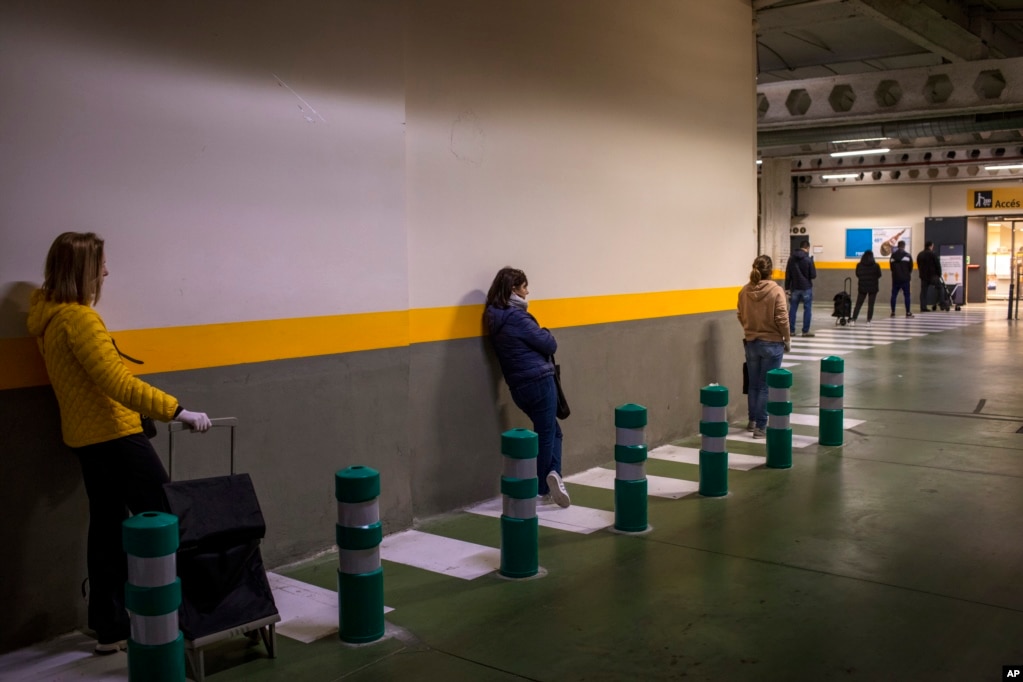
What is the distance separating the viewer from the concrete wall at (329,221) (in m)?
4.66

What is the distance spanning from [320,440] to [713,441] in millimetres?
3043

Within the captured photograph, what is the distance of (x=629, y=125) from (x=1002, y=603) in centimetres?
528

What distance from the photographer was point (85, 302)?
4.42 metres

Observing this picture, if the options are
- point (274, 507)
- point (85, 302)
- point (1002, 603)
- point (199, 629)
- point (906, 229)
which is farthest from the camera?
point (906, 229)

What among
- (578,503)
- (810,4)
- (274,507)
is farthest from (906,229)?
(274,507)

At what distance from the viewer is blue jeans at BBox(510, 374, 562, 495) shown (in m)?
7.01

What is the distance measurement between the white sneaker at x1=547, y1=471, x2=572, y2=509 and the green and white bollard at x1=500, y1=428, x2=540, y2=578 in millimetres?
1470

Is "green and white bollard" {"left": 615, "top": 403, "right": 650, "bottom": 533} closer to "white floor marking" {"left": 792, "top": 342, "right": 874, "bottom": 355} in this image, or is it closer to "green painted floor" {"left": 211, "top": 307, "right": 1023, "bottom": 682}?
"green painted floor" {"left": 211, "top": 307, "right": 1023, "bottom": 682}

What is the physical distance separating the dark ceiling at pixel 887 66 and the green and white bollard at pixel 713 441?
5553 mm

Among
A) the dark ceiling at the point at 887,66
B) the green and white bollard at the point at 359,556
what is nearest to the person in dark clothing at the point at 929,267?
the dark ceiling at the point at 887,66

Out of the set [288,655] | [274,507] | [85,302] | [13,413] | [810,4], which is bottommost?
[288,655]

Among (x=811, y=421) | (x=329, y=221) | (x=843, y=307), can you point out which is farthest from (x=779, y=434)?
(x=843, y=307)

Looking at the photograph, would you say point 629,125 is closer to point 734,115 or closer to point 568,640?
point 734,115

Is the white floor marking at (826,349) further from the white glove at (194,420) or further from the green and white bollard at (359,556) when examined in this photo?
the white glove at (194,420)
